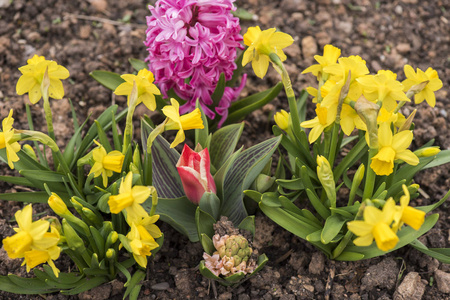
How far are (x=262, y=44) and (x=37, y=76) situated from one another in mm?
794

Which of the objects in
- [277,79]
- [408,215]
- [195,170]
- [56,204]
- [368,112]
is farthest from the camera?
[277,79]

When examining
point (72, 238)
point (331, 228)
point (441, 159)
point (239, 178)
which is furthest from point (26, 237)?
point (441, 159)

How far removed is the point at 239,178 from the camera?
1923 mm

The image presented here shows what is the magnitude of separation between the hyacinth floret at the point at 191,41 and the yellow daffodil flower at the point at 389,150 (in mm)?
760

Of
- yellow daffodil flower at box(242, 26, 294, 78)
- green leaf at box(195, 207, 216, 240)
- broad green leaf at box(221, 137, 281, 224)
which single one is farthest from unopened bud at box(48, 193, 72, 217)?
yellow daffodil flower at box(242, 26, 294, 78)

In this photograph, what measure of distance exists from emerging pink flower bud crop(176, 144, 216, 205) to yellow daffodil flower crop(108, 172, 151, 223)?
32cm

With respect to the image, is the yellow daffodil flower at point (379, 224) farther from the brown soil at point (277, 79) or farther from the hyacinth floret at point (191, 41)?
the hyacinth floret at point (191, 41)

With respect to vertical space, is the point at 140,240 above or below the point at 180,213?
above

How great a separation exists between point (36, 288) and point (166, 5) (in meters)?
1.15

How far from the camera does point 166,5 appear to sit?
1885 mm

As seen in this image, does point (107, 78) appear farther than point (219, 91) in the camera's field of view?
Yes

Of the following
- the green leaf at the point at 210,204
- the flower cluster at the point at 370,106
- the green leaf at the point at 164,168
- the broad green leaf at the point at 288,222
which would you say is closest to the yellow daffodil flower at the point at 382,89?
the flower cluster at the point at 370,106

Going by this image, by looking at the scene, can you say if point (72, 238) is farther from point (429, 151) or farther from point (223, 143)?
point (429, 151)

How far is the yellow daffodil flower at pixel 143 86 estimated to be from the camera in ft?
5.37
